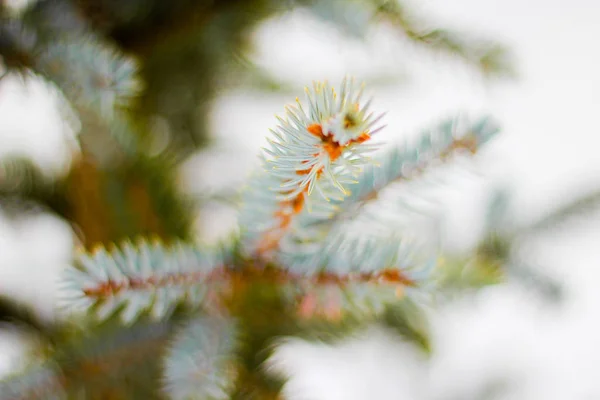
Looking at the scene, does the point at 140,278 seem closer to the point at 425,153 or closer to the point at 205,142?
the point at 425,153

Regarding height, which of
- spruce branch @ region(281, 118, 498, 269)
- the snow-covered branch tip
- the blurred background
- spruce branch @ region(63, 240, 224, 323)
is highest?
the blurred background

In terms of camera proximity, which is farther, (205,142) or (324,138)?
(205,142)

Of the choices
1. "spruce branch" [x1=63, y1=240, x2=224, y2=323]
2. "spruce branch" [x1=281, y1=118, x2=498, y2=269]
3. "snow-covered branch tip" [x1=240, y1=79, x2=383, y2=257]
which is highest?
"spruce branch" [x1=281, y1=118, x2=498, y2=269]

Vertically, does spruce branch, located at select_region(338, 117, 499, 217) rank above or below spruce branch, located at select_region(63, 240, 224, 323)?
above

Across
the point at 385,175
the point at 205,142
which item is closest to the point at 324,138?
the point at 385,175

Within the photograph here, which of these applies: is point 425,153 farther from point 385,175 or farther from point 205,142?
point 205,142

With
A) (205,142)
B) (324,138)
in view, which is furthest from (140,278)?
(205,142)

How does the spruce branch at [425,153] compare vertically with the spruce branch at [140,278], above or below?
above

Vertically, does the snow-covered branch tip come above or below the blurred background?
below

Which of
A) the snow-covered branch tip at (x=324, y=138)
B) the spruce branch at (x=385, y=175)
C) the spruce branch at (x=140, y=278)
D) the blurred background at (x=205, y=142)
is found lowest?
the spruce branch at (x=140, y=278)

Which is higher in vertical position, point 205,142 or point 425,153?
point 205,142

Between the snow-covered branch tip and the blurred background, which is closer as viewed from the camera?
the snow-covered branch tip
